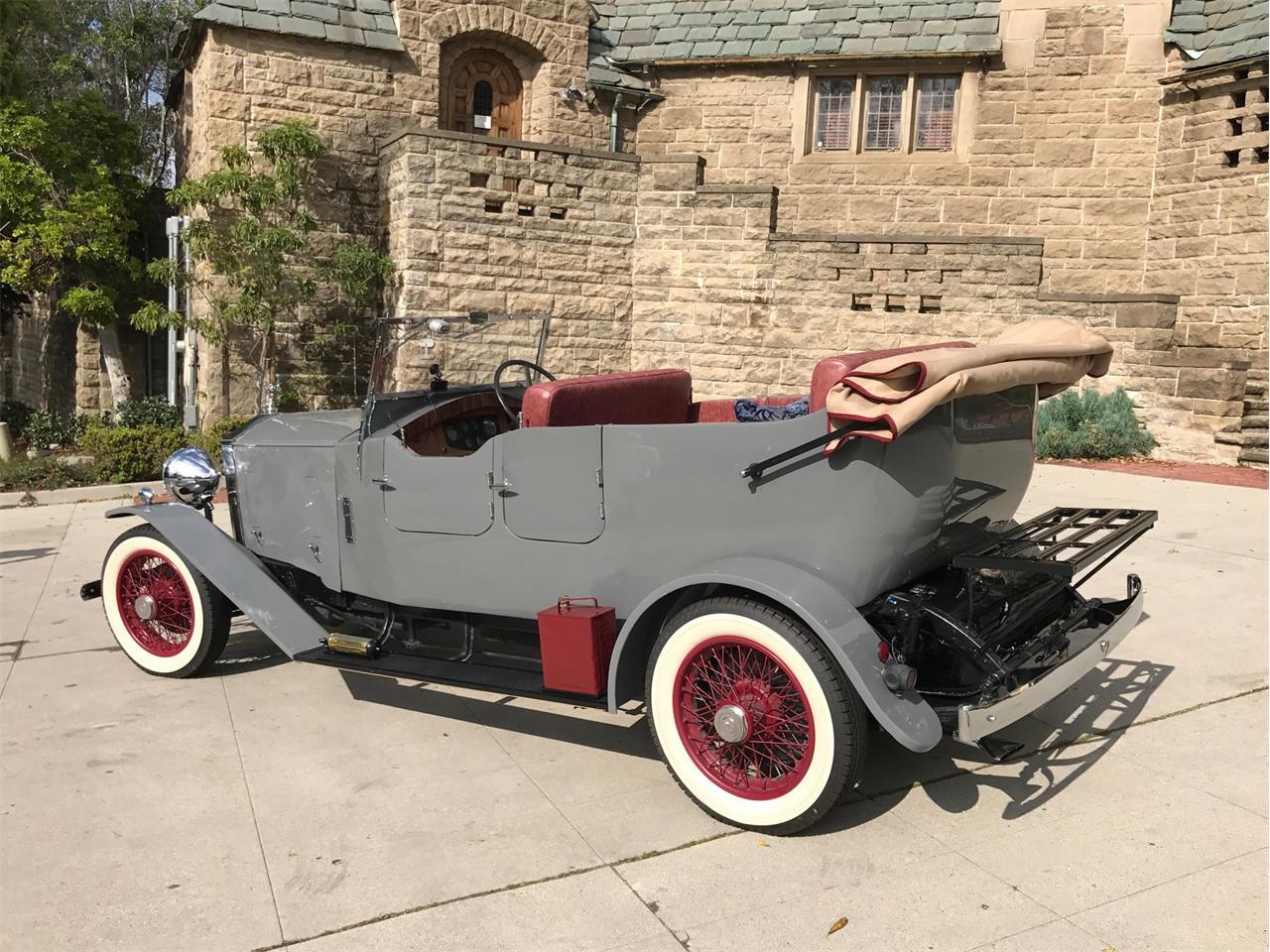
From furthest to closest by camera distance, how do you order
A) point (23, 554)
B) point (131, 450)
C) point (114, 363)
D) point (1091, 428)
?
point (114, 363) → point (1091, 428) → point (131, 450) → point (23, 554)

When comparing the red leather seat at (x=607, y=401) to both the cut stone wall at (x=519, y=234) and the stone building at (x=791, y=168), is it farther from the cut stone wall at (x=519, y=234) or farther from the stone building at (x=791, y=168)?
the stone building at (x=791, y=168)

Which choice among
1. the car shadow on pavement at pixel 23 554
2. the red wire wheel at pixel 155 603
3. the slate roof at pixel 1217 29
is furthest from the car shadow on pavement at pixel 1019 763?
the slate roof at pixel 1217 29

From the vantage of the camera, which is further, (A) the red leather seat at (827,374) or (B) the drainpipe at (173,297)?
(B) the drainpipe at (173,297)

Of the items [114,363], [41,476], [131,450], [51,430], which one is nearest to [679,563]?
[131,450]

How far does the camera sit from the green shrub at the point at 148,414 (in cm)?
1214

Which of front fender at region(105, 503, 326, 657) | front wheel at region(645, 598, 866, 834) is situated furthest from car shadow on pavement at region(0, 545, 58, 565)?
front wheel at region(645, 598, 866, 834)

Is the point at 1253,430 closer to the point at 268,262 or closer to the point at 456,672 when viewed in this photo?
the point at 456,672

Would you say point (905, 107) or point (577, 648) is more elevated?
point (905, 107)

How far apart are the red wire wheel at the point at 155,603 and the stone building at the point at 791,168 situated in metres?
8.11

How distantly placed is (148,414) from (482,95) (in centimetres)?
624

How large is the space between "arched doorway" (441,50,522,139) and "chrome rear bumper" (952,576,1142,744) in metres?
12.3

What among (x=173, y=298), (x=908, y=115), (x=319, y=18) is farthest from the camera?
(x=908, y=115)

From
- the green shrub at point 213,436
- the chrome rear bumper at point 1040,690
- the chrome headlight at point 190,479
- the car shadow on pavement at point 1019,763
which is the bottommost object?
the car shadow on pavement at point 1019,763

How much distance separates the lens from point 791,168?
14383mm
